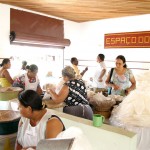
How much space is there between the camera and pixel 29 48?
4.97 metres

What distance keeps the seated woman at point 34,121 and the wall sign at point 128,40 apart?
13.1 feet

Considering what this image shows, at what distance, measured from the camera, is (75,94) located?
103 inches

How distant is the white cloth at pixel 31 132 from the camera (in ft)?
5.38

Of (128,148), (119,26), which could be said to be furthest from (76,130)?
(119,26)

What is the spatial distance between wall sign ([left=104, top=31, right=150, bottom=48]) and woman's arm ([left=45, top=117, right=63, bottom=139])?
406 centimetres

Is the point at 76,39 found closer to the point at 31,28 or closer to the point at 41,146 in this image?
the point at 31,28

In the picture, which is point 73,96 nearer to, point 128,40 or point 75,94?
point 75,94

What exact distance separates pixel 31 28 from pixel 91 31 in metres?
1.87

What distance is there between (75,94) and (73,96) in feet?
0.12

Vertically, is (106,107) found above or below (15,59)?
below

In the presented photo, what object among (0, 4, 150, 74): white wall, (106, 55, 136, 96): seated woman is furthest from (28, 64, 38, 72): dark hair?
(0, 4, 150, 74): white wall

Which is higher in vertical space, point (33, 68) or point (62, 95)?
point (33, 68)

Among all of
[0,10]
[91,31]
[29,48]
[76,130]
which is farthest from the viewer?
[91,31]

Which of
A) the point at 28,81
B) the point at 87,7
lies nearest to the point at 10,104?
the point at 28,81
